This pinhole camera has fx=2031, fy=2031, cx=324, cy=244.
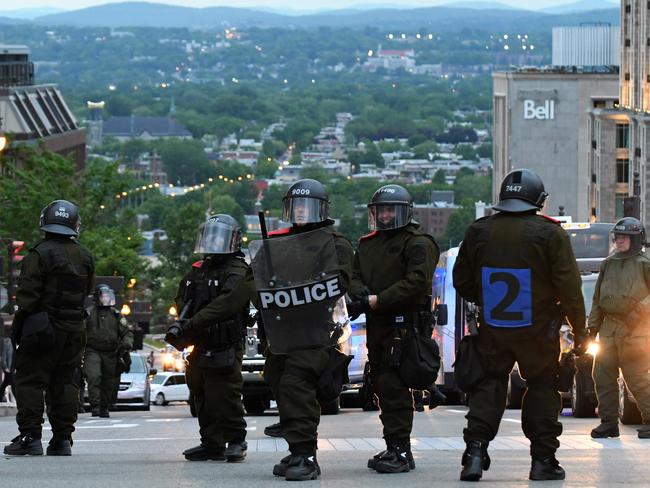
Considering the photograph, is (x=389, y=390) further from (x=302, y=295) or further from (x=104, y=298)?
(x=104, y=298)

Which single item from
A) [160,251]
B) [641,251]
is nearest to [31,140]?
[160,251]

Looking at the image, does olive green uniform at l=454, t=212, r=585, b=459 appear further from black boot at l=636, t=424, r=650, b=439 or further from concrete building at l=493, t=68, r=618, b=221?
concrete building at l=493, t=68, r=618, b=221

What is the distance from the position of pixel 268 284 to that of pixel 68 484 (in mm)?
1874

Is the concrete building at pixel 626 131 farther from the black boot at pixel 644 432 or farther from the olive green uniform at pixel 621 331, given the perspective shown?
the black boot at pixel 644 432

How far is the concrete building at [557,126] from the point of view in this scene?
150 m

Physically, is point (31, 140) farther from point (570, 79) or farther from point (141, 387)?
point (141, 387)

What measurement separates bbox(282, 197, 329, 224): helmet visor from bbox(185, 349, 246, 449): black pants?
1515 millimetres

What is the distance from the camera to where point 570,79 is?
152375 mm

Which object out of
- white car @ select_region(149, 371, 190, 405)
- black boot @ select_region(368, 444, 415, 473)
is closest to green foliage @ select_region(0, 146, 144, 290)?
white car @ select_region(149, 371, 190, 405)

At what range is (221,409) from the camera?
14.5 metres

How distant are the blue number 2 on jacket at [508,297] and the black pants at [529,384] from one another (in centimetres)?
8

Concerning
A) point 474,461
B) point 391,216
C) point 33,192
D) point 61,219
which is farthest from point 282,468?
point 33,192

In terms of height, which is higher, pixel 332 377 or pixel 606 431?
pixel 332 377

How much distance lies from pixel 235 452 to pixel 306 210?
2023mm
